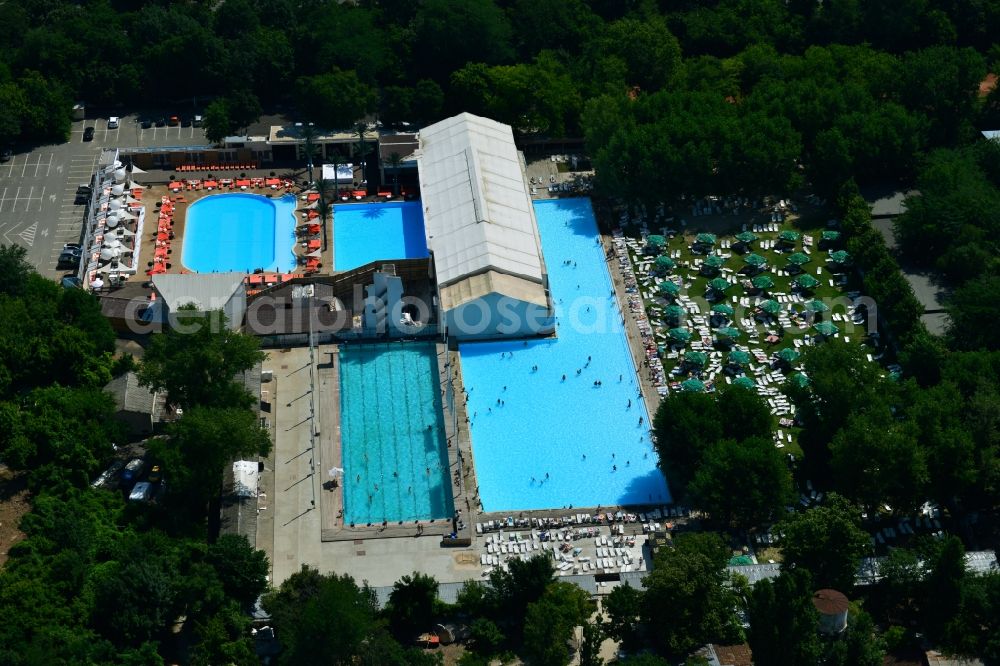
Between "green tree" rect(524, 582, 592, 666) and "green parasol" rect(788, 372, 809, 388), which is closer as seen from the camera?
"green tree" rect(524, 582, 592, 666)

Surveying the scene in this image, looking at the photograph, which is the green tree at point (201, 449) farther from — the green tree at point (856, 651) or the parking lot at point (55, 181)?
the green tree at point (856, 651)

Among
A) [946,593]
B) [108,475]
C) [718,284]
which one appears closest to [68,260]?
[108,475]

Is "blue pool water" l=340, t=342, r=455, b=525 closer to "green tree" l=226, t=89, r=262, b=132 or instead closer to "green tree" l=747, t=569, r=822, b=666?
"green tree" l=747, t=569, r=822, b=666

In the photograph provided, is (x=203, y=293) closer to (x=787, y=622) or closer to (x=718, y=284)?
(x=718, y=284)

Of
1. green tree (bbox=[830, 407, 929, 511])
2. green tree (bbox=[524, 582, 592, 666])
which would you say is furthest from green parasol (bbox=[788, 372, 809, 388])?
green tree (bbox=[524, 582, 592, 666])

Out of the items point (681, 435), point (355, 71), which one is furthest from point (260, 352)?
point (355, 71)

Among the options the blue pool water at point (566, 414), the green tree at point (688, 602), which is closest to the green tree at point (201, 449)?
the blue pool water at point (566, 414)
